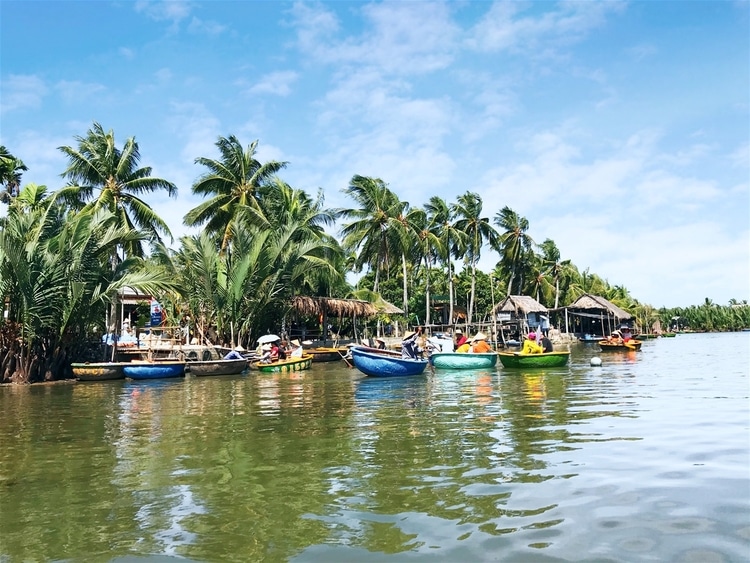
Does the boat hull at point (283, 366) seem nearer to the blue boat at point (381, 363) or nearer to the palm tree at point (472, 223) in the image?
the blue boat at point (381, 363)

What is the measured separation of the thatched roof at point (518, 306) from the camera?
148 ft

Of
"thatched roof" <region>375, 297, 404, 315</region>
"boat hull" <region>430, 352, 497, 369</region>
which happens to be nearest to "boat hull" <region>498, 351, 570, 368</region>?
"boat hull" <region>430, 352, 497, 369</region>

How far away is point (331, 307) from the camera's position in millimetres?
31266

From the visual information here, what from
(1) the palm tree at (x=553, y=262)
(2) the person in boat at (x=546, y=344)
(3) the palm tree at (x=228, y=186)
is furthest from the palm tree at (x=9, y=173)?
(1) the palm tree at (x=553, y=262)

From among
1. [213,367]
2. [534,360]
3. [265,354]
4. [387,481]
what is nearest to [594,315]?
[534,360]

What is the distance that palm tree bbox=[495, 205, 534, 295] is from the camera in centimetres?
5372

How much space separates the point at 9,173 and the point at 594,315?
143ft

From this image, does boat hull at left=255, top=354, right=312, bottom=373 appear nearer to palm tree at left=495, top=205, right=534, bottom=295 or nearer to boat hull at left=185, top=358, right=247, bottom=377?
boat hull at left=185, top=358, right=247, bottom=377

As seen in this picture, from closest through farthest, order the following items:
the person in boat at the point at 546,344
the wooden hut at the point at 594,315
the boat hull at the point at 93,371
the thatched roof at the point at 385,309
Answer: the boat hull at the point at 93,371 < the person in boat at the point at 546,344 < the thatched roof at the point at 385,309 < the wooden hut at the point at 594,315

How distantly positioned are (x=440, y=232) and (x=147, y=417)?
A: 124ft

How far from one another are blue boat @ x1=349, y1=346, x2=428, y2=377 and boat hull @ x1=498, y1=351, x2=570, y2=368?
3.39m

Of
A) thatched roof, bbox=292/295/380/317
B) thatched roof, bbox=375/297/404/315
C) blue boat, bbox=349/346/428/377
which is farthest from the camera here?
thatched roof, bbox=375/297/404/315

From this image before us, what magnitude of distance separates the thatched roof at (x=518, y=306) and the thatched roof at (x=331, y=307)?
50.2 feet

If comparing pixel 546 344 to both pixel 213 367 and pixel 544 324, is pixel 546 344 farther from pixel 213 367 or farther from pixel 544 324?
pixel 544 324
